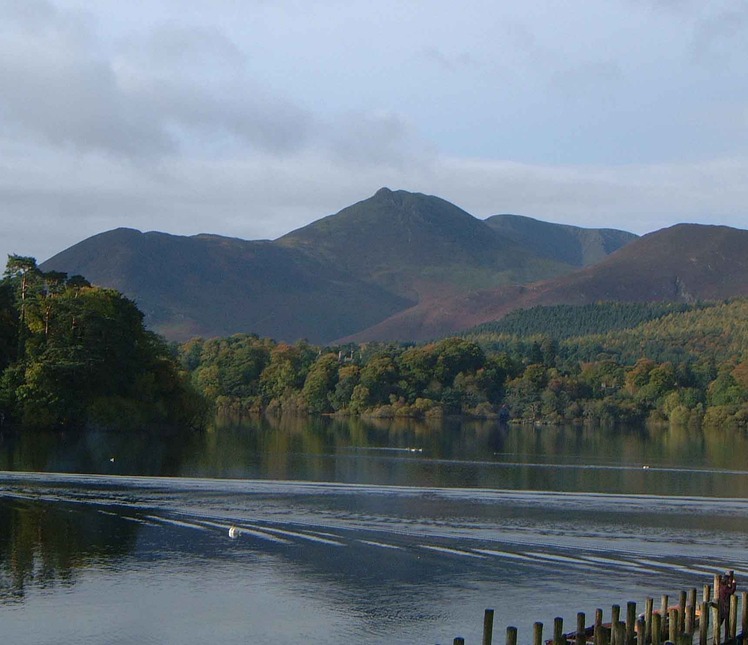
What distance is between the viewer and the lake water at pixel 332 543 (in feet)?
107

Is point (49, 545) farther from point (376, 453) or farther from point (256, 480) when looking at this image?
point (376, 453)

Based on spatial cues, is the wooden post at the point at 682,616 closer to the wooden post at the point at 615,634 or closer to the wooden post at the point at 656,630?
the wooden post at the point at 656,630

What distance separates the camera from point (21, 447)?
80.2 m

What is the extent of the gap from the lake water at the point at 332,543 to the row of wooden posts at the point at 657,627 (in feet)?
14.4

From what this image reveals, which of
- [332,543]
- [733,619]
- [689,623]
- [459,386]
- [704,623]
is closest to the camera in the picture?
[689,623]

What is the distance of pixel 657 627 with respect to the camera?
26766mm

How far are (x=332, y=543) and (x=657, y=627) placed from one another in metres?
19.5

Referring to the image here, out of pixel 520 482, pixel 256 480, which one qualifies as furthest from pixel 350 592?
pixel 520 482

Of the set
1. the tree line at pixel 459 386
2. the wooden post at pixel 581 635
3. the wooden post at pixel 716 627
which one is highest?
the tree line at pixel 459 386

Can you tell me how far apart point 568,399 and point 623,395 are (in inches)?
366

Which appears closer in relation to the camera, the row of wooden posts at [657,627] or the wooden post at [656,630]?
the row of wooden posts at [657,627]

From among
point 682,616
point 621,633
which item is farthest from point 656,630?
point 621,633

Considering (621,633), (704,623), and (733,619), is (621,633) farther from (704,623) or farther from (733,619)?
(733,619)

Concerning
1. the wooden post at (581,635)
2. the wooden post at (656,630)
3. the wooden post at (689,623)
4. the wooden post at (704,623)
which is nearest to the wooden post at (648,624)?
the wooden post at (656,630)
